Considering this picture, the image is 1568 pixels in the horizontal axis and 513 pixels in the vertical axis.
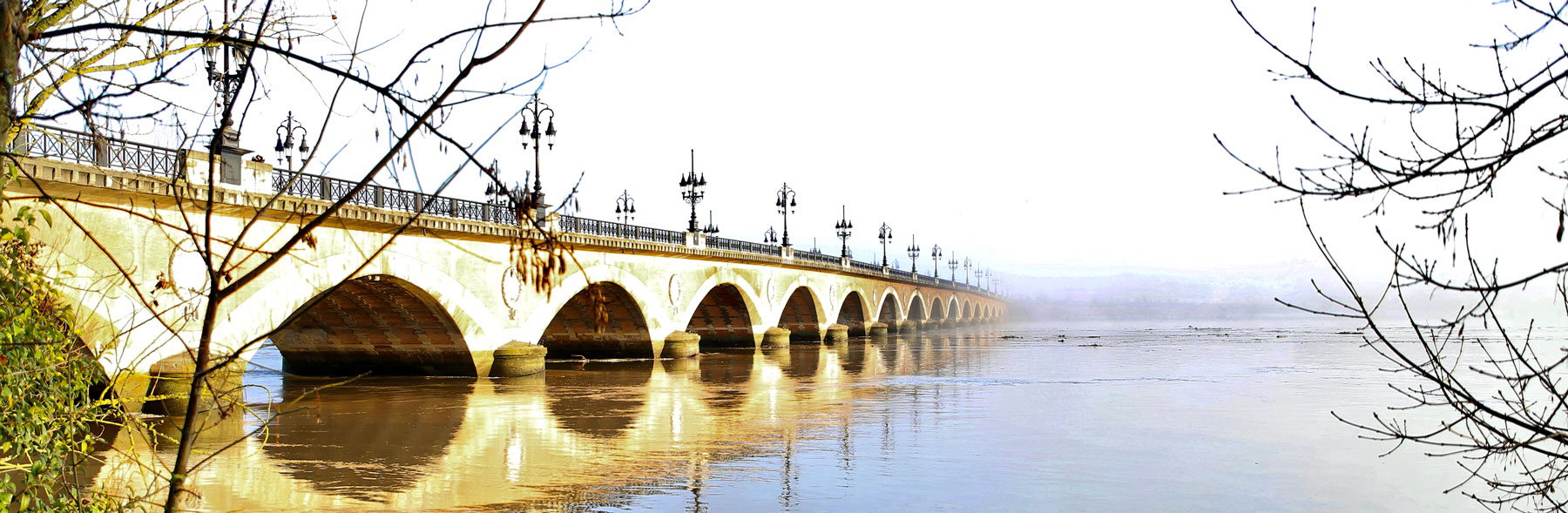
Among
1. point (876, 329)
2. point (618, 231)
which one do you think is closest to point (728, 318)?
point (618, 231)

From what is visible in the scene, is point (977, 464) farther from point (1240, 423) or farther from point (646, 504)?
point (1240, 423)

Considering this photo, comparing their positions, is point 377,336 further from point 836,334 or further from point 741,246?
point 836,334

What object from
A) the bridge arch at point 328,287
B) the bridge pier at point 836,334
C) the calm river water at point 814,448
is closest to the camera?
the calm river water at point 814,448

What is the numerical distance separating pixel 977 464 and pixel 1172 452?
265 cm

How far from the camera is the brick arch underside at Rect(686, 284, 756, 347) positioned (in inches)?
1608

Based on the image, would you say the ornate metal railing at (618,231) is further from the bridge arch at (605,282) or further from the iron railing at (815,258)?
the iron railing at (815,258)

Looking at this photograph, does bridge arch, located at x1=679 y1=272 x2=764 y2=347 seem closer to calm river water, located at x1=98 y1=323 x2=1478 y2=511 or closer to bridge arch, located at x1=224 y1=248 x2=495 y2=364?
calm river water, located at x1=98 y1=323 x2=1478 y2=511

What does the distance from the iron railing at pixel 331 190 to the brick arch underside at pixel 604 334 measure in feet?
6.86

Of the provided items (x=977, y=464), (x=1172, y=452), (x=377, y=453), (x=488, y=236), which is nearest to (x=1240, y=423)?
(x=1172, y=452)

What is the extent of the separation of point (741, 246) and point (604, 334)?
9807 millimetres

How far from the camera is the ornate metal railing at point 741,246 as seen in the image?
37531 mm

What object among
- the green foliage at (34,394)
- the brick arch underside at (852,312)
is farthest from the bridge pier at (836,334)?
the green foliage at (34,394)

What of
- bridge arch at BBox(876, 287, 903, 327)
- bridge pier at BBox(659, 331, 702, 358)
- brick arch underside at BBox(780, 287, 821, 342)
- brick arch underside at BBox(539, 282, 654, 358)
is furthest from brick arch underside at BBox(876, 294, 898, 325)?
brick arch underside at BBox(539, 282, 654, 358)

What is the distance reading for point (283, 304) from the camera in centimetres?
1795
